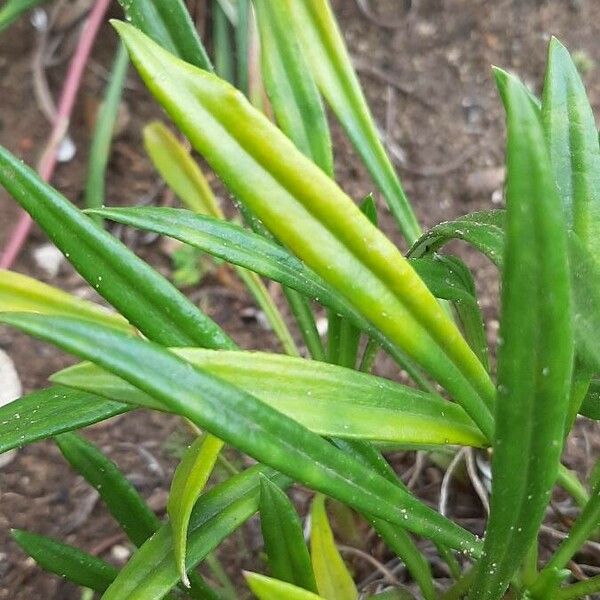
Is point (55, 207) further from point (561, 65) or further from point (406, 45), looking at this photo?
point (406, 45)

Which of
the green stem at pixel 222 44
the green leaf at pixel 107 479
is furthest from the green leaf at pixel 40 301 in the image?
the green stem at pixel 222 44

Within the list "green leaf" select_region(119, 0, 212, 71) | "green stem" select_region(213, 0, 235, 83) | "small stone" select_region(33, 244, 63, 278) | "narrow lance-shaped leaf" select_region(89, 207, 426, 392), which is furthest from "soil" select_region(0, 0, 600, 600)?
"green leaf" select_region(119, 0, 212, 71)

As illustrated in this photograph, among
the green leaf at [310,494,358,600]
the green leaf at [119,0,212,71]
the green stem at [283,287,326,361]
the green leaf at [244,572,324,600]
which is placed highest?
the green leaf at [119,0,212,71]

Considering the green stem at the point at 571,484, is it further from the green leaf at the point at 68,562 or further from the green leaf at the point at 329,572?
the green leaf at the point at 68,562

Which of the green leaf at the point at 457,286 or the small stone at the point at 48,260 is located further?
the small stone at the point at 48,260

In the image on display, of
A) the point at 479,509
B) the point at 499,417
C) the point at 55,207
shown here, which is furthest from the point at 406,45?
the point at 499,417

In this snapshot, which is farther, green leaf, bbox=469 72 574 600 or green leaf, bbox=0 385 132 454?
green leaf, bbox=0 385 132 454

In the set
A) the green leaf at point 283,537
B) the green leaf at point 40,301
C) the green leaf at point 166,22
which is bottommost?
the green leaf at point 283,537

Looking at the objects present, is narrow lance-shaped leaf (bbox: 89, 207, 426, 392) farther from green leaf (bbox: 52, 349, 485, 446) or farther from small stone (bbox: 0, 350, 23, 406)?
small stone (bbox: 0, 350, 23, 406)
